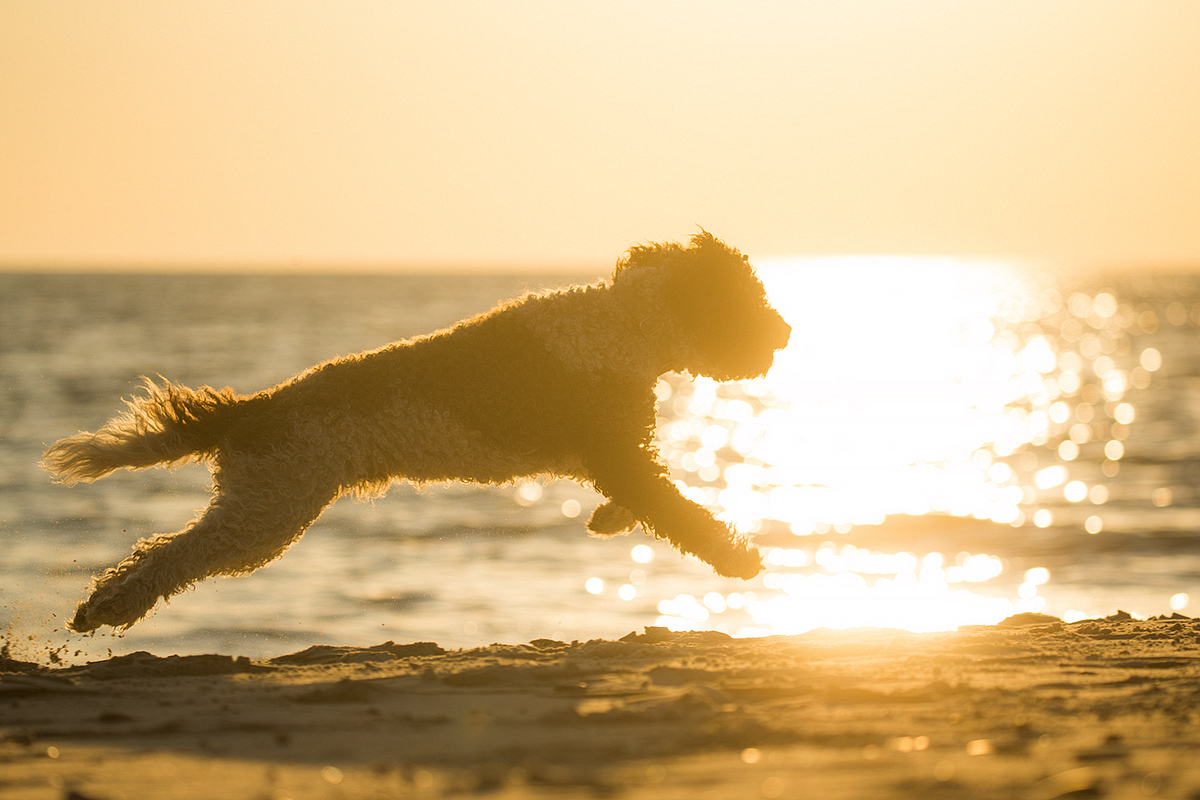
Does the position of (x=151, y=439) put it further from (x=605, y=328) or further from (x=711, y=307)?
(x=711, y=307)

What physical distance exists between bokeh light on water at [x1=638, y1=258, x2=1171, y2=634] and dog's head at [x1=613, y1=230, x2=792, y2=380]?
170 centimetres

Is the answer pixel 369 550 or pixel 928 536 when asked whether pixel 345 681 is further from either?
pixel 928 536

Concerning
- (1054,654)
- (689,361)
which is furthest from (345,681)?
(1054,654)

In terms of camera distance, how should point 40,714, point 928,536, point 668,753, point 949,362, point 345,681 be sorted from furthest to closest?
point 949,362 → point 928,536 → point 345,681 → point 40,714 → point 668,753

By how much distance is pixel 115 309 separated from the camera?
66375mm

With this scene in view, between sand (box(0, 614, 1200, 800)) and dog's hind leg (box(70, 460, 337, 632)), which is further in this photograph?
dog's hind leg (box(70, 460, 337, 632))

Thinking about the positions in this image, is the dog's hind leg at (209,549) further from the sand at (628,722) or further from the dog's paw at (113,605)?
the sand at (628,722)

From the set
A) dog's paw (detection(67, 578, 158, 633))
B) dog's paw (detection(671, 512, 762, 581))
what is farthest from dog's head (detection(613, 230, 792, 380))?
dog's paw (detection(67, 578, 158, 633))

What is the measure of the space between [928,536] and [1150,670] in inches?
406

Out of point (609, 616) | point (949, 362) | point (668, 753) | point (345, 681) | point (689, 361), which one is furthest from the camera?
point (949, 362)

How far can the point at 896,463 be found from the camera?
2311 cm

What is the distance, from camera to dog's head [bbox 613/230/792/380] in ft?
19.7

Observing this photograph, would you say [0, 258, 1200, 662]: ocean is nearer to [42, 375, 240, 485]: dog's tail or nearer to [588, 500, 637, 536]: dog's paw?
[588, 500, 637, 536]: dog's paw

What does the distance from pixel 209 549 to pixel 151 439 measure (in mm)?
686
